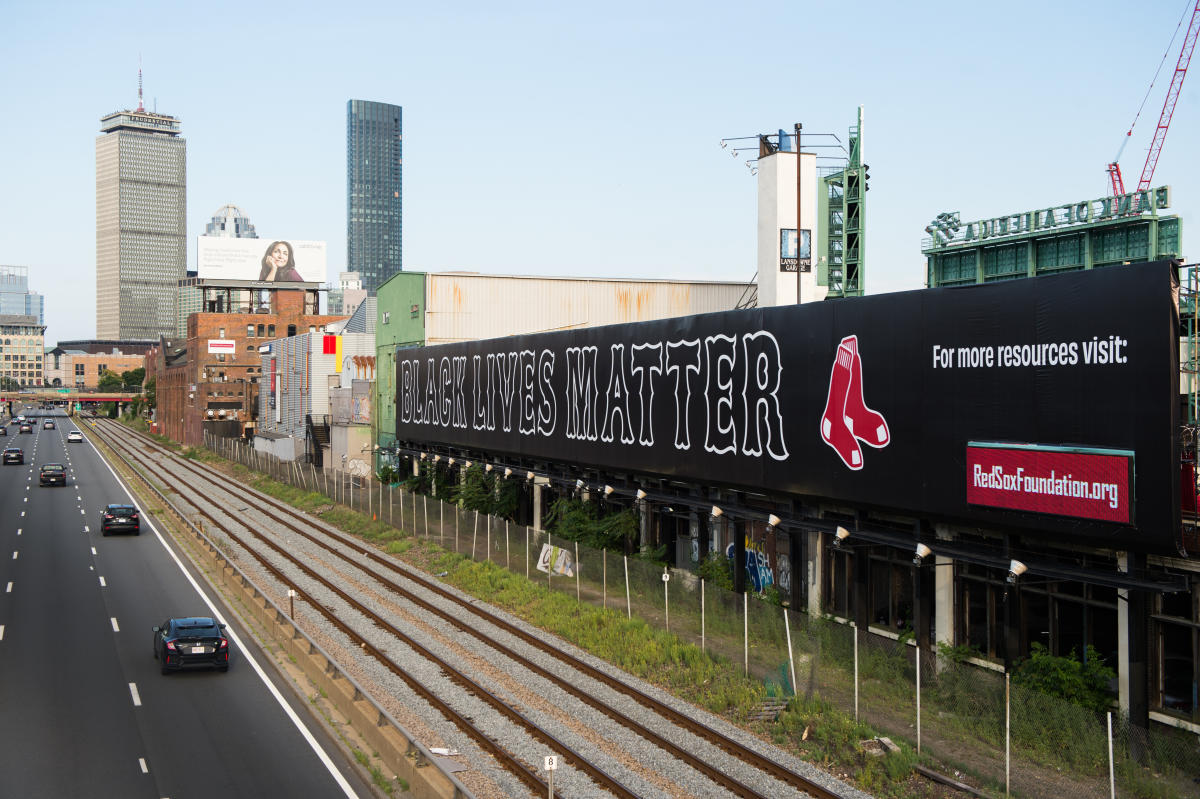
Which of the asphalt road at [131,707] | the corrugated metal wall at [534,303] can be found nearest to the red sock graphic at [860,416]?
the asphalt road at [131,707]

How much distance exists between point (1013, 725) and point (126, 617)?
24.4 meters

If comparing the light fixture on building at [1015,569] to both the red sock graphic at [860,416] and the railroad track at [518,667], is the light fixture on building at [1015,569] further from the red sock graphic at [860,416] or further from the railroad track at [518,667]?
the railroad track at [518,667]

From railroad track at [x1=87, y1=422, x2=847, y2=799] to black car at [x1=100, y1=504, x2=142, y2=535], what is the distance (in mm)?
4592

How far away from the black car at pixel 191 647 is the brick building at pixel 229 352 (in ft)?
341

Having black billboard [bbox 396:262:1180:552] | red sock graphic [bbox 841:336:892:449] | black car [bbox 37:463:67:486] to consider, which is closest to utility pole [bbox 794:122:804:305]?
black billboard [bbox 396:262:1180:552]

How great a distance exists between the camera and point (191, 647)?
24141mm

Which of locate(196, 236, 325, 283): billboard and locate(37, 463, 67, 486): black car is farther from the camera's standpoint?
locate(196, 236, 325, 283): billboard

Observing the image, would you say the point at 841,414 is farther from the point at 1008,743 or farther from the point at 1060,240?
the point at 1060,240

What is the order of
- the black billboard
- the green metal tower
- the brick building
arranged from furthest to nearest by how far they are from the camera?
the brick building, the green metal tower, the black billboard

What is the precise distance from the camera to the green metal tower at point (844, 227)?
6316 cm

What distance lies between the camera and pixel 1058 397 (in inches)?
780

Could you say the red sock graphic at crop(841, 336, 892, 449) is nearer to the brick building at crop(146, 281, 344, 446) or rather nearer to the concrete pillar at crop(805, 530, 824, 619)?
the concrete pillar at crop(805, 530, 824, 619)

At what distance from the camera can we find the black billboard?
1845 cm

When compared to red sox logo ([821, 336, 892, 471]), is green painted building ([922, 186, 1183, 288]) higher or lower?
higher
